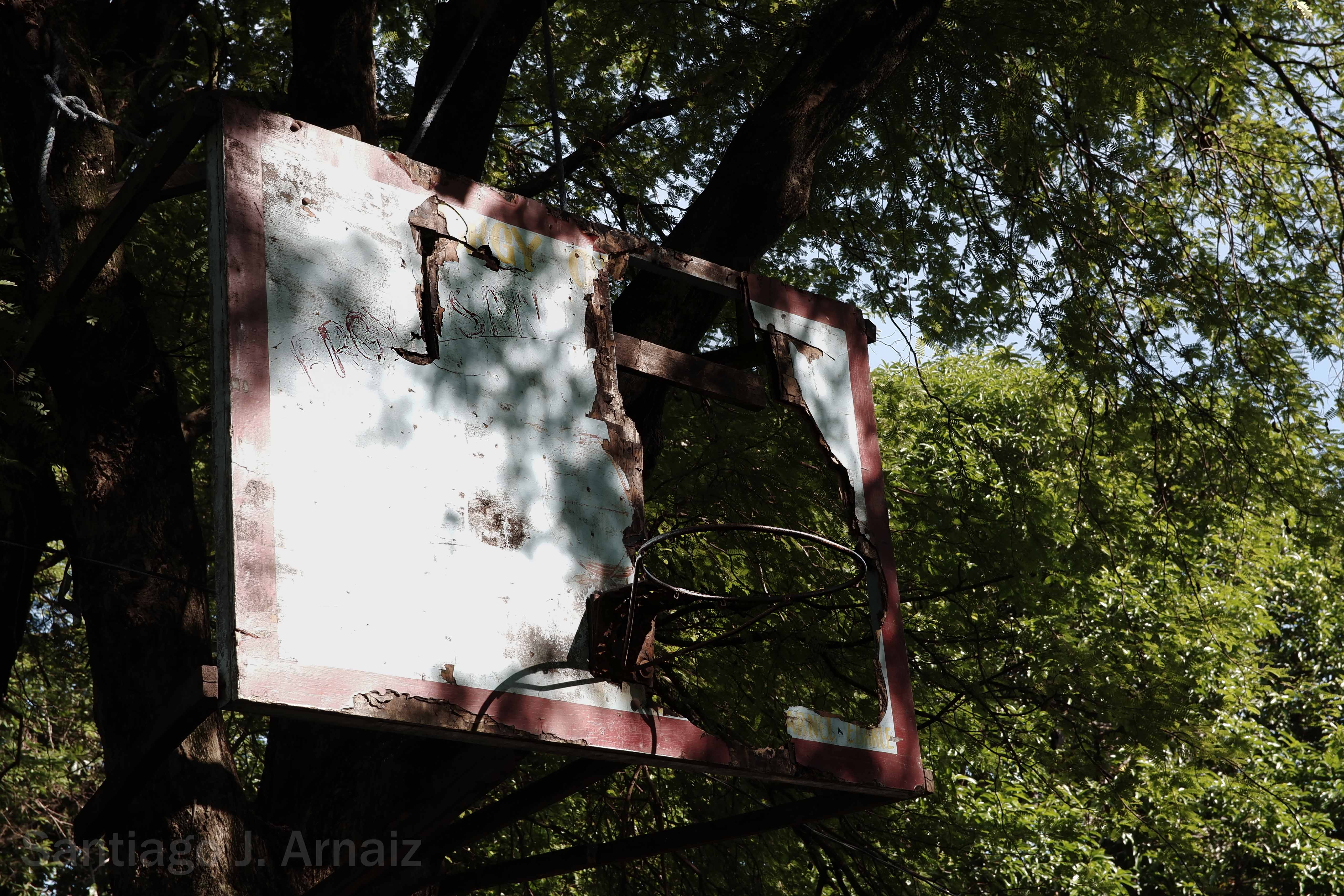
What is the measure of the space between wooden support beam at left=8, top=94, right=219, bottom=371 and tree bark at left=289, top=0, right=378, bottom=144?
4.17ft

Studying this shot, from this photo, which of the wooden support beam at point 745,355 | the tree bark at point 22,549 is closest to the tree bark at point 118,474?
the tree bark at point 22,549

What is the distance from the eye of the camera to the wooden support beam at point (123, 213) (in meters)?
4.04

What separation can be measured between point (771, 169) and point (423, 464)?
2.56 meters

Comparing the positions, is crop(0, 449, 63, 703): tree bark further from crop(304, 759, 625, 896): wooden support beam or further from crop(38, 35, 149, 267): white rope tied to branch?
crop(304, 759, 625, 896): wooden support beam

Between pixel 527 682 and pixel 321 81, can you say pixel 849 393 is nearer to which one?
pixel 527 682

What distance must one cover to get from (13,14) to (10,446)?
6.21 ft

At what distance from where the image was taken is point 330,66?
6.07 m

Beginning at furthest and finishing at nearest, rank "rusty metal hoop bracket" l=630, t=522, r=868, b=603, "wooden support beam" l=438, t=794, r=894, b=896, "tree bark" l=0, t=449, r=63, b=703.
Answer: "tree bark" l=0, t=449, r=63, b=703
"wooden support beam" l=438, t=794, r=894, b=896
"rusty metal hoop bracket" l=630, t=522, r=868, b=603

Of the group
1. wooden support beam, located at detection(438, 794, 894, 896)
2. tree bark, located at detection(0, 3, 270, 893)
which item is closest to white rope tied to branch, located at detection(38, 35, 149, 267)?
tree bark, located at detection(0, 3, 270, 893)

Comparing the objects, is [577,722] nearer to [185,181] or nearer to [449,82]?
[185,181]

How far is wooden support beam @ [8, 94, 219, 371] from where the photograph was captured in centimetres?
404

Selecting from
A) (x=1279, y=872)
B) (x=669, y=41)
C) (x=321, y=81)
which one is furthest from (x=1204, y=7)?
(x=1279, y=872)

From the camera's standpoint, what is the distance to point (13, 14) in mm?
5559

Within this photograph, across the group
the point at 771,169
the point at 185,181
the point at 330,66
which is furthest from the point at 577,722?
the point at 330,66
